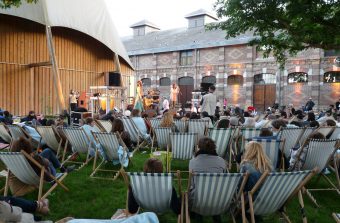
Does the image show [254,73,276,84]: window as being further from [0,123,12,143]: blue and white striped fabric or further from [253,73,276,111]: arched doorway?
[0,123,12,143]: blue and white striped fabric

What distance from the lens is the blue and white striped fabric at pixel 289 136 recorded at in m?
5.42

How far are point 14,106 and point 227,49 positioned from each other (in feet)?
49.3

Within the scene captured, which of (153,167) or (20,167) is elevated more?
(153,167)

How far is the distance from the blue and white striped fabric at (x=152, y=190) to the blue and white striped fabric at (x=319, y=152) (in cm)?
223

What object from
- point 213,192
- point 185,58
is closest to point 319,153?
point 213,192

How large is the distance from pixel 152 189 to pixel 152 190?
1cm

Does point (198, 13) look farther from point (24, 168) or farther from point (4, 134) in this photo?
point (24, 168)

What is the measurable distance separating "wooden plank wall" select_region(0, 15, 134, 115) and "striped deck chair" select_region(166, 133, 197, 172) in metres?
12.9

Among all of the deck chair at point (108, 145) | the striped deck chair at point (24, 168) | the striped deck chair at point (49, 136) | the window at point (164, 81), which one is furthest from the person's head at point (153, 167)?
the window at point (164, 81)

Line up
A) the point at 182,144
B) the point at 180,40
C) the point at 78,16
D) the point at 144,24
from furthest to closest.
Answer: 1. the point at 144,24
2. the point at 180,40
3. the point at 78,16
4. the point at 182,144

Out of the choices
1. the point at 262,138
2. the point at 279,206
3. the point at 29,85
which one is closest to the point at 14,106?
the point at 29,85

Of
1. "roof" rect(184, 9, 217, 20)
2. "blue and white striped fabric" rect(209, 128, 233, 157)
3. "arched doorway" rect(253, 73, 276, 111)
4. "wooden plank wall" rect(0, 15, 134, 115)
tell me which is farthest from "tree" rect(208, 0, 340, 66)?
"roof" rect(184, 9, 217, 20)

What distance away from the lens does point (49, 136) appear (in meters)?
6.48

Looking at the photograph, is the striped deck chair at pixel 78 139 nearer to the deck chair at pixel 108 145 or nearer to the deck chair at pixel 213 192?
the deck chair at pixel 108 145
